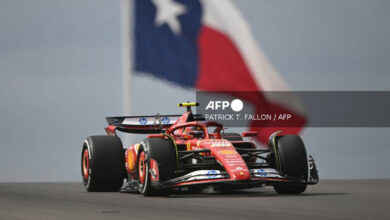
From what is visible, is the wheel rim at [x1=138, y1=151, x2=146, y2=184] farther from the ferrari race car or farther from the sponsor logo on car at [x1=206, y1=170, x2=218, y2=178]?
the sponsor logo on car at [x1=206, y1=170, x2=218, y2=178]

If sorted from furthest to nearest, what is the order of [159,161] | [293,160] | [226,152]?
1. [293,160]
2. [226,152]
3. [159,161]

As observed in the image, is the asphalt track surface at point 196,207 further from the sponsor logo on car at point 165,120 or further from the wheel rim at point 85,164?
the sponsor logo on car at point 165,120

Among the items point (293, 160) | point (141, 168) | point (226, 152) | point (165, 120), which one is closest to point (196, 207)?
point (226, 152)

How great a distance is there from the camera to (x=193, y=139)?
18047 millimetres

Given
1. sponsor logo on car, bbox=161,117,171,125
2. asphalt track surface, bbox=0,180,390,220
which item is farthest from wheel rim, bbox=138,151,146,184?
sponsor logo on car, bbox=161,117,171,125

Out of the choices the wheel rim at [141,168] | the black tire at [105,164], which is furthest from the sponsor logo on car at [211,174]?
the black tire at [105,164]

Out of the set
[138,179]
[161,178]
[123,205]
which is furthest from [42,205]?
[138,179]

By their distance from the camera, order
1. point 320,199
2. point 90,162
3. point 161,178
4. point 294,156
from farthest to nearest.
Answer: point 90,162 → point 294,156 → point 161,178 → point 320,199

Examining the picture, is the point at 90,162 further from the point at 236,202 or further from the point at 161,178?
the point at 236,202

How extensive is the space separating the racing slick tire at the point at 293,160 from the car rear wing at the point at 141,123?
366 cm

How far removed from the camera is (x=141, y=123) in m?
20.8

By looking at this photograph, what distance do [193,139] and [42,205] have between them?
4.64m

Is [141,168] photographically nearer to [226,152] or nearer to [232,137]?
[226,152]

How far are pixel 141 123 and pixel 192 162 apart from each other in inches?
127
